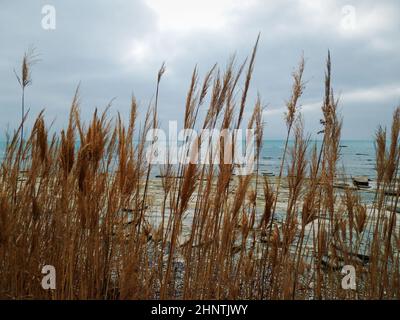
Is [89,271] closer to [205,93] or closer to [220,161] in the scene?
[220,161]

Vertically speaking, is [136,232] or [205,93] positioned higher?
[205,93]

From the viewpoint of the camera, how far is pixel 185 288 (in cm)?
161

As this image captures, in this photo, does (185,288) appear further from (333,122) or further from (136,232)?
(333,122)

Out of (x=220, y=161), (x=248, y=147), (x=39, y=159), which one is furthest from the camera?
(x=39, y=159)

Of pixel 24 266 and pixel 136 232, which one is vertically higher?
pixel 136 232

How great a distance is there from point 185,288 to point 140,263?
31 centimetres

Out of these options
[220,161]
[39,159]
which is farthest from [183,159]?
[39,159]

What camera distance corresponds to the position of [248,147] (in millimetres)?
1682

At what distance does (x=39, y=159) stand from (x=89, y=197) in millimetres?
518

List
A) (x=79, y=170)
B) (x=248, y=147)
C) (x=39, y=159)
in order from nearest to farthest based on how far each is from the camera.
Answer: (x=79, y=170) < (x=248, y=147) < (x=39, y=159)

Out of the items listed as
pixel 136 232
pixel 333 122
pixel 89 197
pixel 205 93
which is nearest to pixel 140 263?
pixel 136 232

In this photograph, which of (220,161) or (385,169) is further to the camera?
(385,169)

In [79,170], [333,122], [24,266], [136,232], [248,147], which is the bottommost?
[24,266]
